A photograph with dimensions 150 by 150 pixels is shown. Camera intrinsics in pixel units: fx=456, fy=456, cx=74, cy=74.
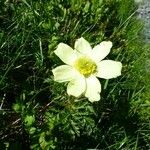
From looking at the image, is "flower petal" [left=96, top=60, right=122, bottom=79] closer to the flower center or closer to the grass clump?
the flower center

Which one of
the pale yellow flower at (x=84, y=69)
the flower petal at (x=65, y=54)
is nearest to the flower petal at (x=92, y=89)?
the pale yellow flower at (x=84, y=69)

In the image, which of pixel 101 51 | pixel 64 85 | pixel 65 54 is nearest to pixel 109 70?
pixel 101 51

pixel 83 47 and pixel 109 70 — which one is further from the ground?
pixel 83 47

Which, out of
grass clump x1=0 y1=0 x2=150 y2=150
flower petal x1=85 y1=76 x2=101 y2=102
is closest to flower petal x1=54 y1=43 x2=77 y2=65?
flower petal x1=85 y1=76 x2=101 y2=102

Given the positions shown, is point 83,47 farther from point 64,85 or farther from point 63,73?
point 64,85

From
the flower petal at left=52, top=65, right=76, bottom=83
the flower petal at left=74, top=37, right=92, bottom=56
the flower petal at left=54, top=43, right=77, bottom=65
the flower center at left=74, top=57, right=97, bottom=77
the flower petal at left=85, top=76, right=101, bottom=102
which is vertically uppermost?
the flower petal at left=74, top=37, right=92, bottom=56

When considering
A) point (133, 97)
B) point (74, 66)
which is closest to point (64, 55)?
point (74, 66)

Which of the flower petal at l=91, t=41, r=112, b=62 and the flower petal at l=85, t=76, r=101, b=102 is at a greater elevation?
the flower petal at l=91, t=41, r=112, b=62
